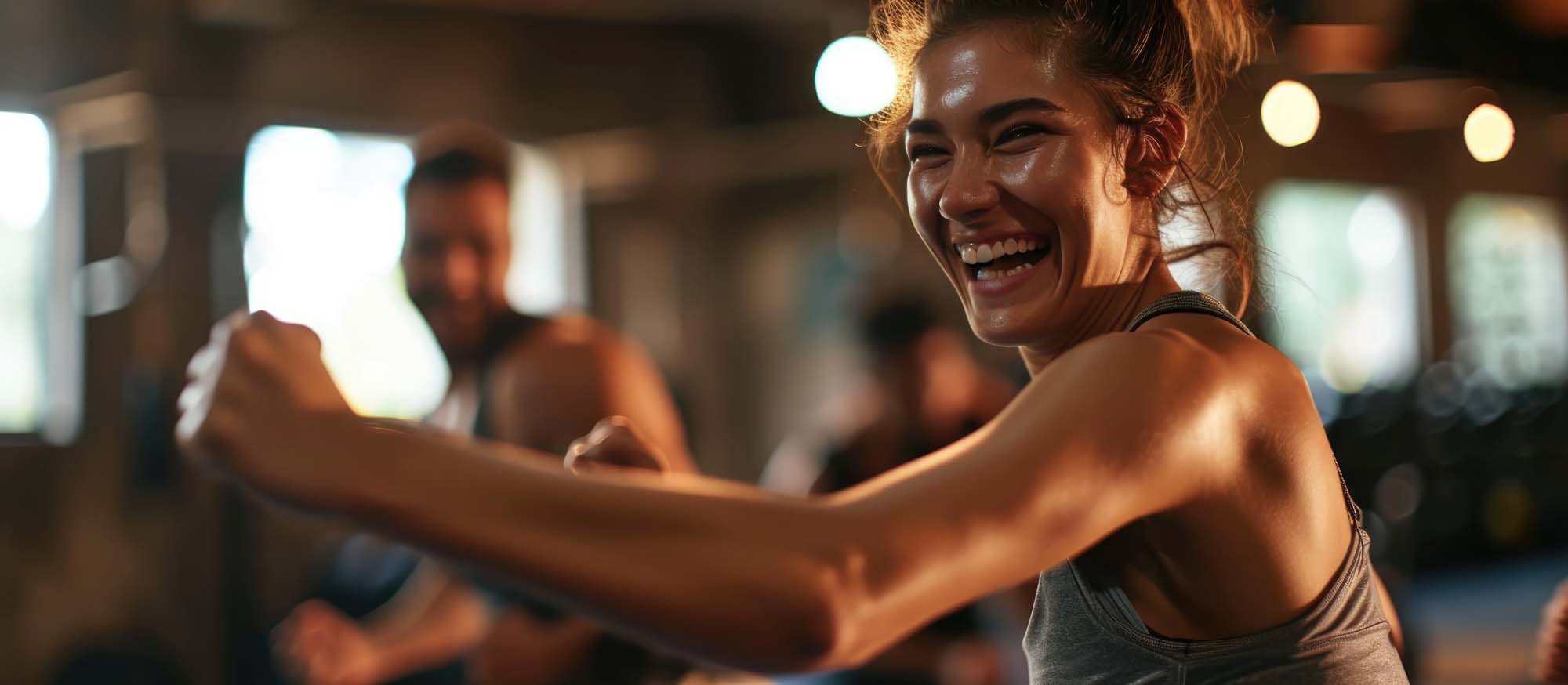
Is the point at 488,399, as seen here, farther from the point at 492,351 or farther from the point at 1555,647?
the point at 1555,647

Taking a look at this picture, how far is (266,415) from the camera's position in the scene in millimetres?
660

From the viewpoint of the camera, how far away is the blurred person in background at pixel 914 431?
302cm

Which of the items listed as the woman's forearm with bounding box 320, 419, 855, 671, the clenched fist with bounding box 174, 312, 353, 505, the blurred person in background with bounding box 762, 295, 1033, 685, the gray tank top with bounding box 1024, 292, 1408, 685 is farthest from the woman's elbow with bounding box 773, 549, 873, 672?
the blurred person in background with bounding box 762, 295, 1033, 685

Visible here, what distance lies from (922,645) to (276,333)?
250 centimetres

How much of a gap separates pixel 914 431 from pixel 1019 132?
7.41 feet

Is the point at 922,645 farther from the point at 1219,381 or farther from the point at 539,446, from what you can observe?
the point at 1219,381

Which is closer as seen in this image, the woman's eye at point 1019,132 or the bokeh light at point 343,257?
the woman's eye at point 1019,132

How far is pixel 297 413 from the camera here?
66 cm

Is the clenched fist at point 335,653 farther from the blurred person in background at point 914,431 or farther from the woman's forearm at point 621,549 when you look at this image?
the woman's forearm at point 621,549

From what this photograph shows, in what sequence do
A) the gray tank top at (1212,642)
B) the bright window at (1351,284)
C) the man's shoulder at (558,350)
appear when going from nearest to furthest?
the gray tank top at (1212,642) < the man's shoulder at (558,350) < the bright window at (1351,284)

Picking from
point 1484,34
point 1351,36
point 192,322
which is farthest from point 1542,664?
point 192,322

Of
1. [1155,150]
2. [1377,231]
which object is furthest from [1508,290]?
[1155,150]

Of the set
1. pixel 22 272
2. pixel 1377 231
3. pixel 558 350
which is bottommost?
pixel 558 350

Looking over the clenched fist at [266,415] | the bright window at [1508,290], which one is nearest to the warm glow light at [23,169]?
the clenched fist at [266,415]
